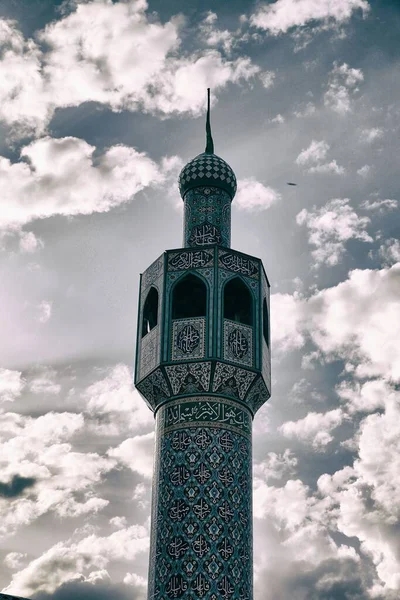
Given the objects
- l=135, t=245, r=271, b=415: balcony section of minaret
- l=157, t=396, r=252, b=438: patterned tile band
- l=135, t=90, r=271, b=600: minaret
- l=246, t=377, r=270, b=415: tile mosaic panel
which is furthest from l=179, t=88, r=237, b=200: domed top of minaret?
l=157, t=396, r=252, b=438: patterned tile band

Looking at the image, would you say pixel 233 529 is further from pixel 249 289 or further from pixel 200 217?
pixel 200 217

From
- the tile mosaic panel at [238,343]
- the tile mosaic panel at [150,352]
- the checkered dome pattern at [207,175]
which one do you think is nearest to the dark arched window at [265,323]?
the tile mosaic panel at [238,343]

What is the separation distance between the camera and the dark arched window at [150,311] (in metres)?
11.6

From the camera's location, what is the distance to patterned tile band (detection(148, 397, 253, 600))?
9453 millimetres

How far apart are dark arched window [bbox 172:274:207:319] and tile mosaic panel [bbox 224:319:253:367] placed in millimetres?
827

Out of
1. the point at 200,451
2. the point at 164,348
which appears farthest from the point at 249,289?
the point at 200,451

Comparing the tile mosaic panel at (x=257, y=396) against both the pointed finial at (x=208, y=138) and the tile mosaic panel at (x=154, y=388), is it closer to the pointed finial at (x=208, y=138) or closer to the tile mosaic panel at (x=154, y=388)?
the tile mosaic panel at (x=154, y=388)

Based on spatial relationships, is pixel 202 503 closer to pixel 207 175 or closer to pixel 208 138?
pixel 207 175

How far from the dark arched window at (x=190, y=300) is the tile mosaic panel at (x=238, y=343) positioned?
827mm

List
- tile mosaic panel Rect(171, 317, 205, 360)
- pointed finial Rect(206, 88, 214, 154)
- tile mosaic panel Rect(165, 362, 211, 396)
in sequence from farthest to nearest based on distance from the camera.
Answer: pointed finial Rect(206, 88, 214, 154), tile mosaic panel Rect(171, 317, 205, 360), tile mosaic panel Rect(165, 362, 211, 396)

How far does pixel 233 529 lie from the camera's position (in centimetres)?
979

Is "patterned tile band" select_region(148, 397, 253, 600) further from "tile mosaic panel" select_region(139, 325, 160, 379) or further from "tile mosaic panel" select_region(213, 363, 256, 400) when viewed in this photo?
"tile mosaic panel" select_region(139, 325, 160, 379)

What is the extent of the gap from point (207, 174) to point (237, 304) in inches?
79.1

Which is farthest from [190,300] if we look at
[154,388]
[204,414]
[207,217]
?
[204,414]
